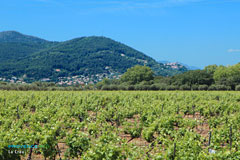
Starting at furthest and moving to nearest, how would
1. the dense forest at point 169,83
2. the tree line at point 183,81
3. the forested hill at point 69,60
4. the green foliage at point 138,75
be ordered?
the forested hill at point 69,60
the green foliage at point 138,75
the tree line at point 183,81
the dense forest at point 169,83

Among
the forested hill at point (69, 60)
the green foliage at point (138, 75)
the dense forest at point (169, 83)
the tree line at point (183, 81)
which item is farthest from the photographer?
the forested hill at point (69, 60)

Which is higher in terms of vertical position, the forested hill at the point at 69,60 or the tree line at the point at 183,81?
the forested hill at the point at 69,60

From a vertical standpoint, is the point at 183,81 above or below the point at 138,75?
below

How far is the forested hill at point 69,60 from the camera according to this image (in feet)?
419

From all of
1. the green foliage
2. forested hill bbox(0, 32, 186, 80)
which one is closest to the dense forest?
the green foliage

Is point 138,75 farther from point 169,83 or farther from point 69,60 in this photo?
point 69,60

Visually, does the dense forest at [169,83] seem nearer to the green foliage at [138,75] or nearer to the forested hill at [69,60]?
the green foliage at [138,75]

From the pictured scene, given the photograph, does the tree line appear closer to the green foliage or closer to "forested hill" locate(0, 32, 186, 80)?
the green foliage

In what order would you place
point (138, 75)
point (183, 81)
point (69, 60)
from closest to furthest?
point (183, 81) < point (138, 75) < point (69, 60)

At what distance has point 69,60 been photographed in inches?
6127

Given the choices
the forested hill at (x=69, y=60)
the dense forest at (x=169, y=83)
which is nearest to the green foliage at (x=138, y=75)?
the dense forest at (x=169, y=83)

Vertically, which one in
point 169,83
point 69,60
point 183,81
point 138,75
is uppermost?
point 69,60

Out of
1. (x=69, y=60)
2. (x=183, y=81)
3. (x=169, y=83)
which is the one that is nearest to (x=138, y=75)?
(x=169, y=83)

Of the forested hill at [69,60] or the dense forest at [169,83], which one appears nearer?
the dense forest at [169,83]
